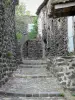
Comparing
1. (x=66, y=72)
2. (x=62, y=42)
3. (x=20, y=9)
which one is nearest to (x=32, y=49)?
(x=20, y=9)

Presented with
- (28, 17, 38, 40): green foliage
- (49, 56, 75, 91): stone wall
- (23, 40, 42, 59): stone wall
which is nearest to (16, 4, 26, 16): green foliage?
(28, 17, 38, 40): green foliage

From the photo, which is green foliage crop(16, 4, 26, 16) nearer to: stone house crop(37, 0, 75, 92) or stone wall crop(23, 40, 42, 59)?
stone wall crop(23, 40, 42, 59)

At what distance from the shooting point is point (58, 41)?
19.2m

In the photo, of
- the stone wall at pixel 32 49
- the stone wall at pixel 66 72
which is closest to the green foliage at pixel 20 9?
the stone wall at pixel 32 49

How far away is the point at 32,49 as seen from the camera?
2655cm

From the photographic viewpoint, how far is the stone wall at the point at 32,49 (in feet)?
84.5

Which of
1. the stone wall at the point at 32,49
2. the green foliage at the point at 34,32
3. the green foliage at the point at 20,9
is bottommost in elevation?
the stone wall at the point at 32,49

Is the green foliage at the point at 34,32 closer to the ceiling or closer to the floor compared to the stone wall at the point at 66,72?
closer to the ceiling

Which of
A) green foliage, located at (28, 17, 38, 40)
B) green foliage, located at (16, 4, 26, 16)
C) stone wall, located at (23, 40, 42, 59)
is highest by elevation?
green foliage, located at (16, 4, 26, 16)

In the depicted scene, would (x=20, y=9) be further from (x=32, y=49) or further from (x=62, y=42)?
(x=62, y=42)

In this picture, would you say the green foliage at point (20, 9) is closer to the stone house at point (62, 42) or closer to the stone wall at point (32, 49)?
the stone wall at point (32, 49)

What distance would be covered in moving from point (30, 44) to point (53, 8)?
770 inches

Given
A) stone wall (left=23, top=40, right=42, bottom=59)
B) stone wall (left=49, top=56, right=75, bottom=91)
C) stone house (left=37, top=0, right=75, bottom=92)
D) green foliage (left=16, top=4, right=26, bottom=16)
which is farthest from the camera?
green foliage (left=16, top=4, right=26, bottom=16)

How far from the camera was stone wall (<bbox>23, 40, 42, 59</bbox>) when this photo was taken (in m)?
25.8
